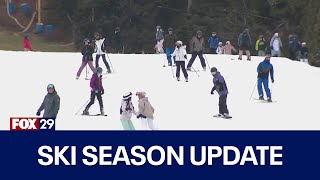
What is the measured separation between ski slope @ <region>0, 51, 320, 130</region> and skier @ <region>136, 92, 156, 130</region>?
6.21ft

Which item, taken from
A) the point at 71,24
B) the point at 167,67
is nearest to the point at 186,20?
the point at 71,24

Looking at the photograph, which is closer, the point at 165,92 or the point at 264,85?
the point at 264,85

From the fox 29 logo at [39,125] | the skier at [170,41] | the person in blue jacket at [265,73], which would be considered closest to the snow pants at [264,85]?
the person in blue jacket at [265,73]

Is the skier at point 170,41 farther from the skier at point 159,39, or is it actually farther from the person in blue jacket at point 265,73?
the person in blue jacket at point 265,73

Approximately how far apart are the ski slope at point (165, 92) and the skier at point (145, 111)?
1.89 metres

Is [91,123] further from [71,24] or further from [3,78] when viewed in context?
[71,24]

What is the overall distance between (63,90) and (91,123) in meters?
5.48

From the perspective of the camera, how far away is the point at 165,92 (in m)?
Result: 23.7

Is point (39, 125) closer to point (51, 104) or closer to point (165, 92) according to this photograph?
A: point (51, 104)

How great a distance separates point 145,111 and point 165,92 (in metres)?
7.54

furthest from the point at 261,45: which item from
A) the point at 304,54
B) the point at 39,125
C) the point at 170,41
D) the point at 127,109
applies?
the point at 39,125

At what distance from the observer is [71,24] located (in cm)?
5475

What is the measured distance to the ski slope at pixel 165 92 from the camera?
19.3 metres

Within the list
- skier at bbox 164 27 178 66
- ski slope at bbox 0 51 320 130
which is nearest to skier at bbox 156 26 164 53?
ski slope at bbox 0 51 320 130
